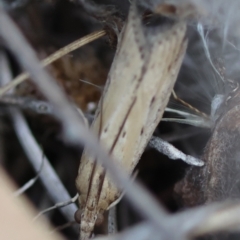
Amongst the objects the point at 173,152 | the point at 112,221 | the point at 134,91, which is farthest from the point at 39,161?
the point at 134,91

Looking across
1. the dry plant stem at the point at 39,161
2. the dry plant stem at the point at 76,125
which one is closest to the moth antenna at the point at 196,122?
the dry plant stem at the point at 39,161

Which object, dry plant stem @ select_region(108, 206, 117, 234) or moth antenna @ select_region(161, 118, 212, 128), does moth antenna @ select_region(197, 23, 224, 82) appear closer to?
moth antenna @ select_region(161, 118, 212, 128)

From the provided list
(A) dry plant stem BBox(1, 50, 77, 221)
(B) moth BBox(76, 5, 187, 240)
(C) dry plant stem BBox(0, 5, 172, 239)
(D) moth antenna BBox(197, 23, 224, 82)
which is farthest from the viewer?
(A) dry plant stem BBox(1, 50, 77, 221)

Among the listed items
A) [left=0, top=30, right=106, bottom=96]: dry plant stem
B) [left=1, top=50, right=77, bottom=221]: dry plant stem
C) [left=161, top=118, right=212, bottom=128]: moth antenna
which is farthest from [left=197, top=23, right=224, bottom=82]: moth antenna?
[left=1, top=50, right=77, bottom=221]: dry plant stem

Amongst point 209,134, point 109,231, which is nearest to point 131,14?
point 209,134

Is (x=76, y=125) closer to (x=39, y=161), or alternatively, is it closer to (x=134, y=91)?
(x=134, y=91)

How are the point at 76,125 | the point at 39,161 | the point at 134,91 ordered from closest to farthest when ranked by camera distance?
the point at 76,125
the point at 134,91
the point at 39,161

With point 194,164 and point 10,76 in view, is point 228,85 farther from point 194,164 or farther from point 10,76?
point 10,76
